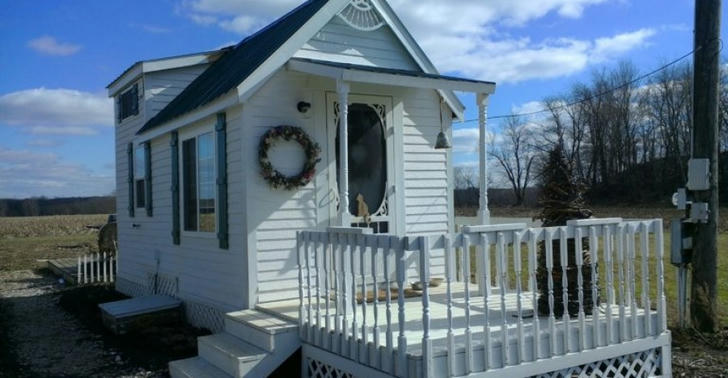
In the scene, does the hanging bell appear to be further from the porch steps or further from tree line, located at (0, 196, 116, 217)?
tree line, located at (0, 196, 116, 217)

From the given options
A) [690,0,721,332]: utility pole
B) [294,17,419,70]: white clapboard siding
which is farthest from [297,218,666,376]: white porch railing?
[294,17,419,70]: white clapboard siding

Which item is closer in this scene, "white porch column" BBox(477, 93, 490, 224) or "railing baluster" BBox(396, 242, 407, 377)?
"railing baluster" BBox(396, 242, 407, 377)

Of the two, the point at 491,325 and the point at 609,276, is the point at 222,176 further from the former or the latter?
the point at 609,276

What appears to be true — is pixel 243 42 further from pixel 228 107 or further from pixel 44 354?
pixel 44 354

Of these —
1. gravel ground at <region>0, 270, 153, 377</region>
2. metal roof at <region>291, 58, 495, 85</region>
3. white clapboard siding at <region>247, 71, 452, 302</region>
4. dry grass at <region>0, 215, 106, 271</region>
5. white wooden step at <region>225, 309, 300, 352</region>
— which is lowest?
gravel ground at <region>0, 270, 153, 377</region>

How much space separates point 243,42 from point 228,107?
168 inches

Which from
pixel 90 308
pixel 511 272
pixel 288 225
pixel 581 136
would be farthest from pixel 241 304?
pixel 581 136

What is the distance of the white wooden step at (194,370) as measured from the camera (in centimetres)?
578

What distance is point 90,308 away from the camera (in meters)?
11.1

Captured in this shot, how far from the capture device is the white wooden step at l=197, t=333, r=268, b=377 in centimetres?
553

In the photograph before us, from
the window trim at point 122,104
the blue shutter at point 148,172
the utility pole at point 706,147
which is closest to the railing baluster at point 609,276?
the utility pole at point 706,147

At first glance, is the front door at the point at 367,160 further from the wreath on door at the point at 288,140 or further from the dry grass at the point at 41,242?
the dry grass at the point at 41,242

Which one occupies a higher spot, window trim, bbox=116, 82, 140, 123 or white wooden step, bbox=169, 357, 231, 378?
window trim, bbox=116, 82, 140, 123

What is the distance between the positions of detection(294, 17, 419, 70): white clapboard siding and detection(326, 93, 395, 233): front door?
0.64m
